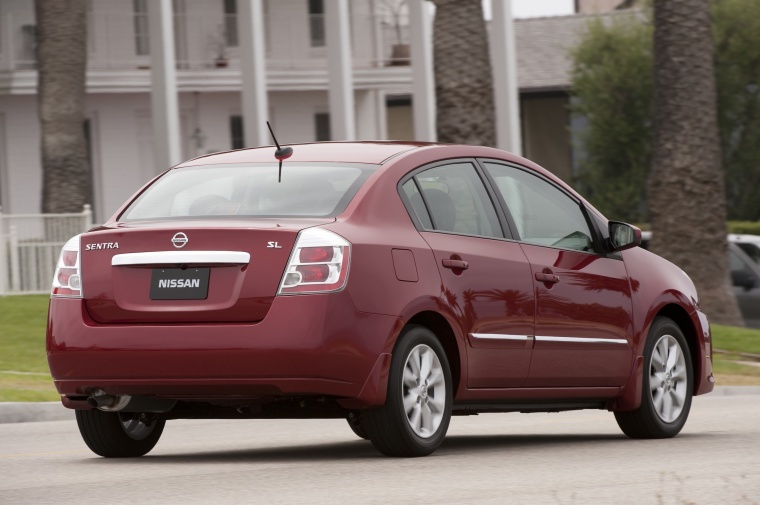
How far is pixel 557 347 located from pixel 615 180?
3554 cm

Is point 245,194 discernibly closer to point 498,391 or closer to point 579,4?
point 498,391

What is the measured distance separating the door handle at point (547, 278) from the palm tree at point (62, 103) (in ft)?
58.3

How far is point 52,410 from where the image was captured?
1404cm

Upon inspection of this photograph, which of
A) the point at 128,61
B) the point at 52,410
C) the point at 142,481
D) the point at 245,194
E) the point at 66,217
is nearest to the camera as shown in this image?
the point at 142,481

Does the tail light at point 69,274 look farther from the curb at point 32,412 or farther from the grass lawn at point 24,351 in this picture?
the grass lawn at point 24,351

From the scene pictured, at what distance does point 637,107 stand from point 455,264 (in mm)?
36657

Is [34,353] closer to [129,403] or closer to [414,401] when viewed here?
[129,403]

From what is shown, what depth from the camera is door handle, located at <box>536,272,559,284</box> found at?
9.57 metres

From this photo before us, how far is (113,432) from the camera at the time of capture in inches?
367

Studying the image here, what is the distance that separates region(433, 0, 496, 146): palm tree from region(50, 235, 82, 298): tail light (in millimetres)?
13358

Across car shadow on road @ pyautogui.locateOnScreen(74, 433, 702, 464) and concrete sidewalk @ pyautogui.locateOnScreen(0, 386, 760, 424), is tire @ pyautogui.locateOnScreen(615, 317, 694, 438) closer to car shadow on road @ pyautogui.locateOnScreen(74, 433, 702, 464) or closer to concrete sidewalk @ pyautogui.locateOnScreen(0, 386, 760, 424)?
car shadow on road @ pyautogui.locateOnScreen(74, 433, 702, 464)

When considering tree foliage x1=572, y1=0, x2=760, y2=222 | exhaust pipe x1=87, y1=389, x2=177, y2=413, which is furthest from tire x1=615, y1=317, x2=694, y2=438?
tree foliage x1=572, y1=0, x2=760, y2=222

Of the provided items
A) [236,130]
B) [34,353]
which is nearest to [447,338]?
[34,353]

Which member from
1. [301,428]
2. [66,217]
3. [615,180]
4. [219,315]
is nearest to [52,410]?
[301,428]
